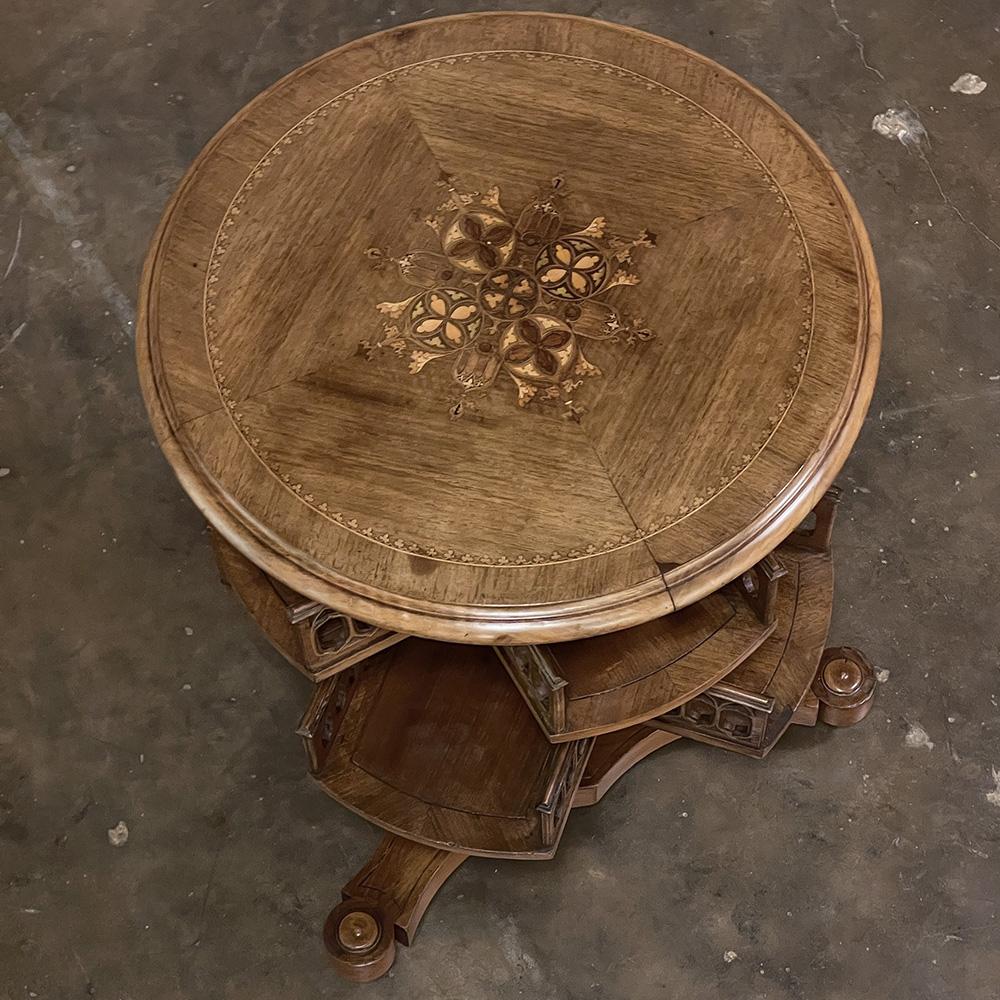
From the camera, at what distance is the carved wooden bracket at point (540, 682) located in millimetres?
1645

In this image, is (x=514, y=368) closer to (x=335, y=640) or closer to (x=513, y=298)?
(x=513, y=298)

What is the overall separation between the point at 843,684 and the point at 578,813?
56 centimetres

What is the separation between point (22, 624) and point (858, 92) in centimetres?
241

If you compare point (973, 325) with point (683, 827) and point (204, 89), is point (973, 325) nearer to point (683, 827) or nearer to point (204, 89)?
point (683, 827)

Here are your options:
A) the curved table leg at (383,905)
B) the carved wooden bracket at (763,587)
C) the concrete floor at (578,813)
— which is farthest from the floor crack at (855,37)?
the curved table leg at (383,905)

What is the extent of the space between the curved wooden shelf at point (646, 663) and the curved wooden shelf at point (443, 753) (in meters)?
0.18

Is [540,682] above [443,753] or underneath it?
above

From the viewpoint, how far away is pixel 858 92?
9.53ft

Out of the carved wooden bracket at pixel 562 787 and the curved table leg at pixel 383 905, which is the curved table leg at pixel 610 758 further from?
the curved table leg at pixel 383 905

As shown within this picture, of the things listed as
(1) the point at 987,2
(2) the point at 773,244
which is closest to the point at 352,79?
(2) the point at 773,244

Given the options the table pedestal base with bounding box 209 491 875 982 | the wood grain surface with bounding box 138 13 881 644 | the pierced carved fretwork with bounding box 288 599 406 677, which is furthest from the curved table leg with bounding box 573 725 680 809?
the wood grain surface with bounding box 138 13 881 644

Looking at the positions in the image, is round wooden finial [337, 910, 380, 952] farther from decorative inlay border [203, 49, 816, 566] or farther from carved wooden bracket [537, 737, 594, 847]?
decorative inlay border [203, 49, 816, 566]

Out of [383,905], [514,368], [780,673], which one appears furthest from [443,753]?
[514,368]

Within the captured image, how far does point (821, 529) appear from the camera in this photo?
2.04 metres
